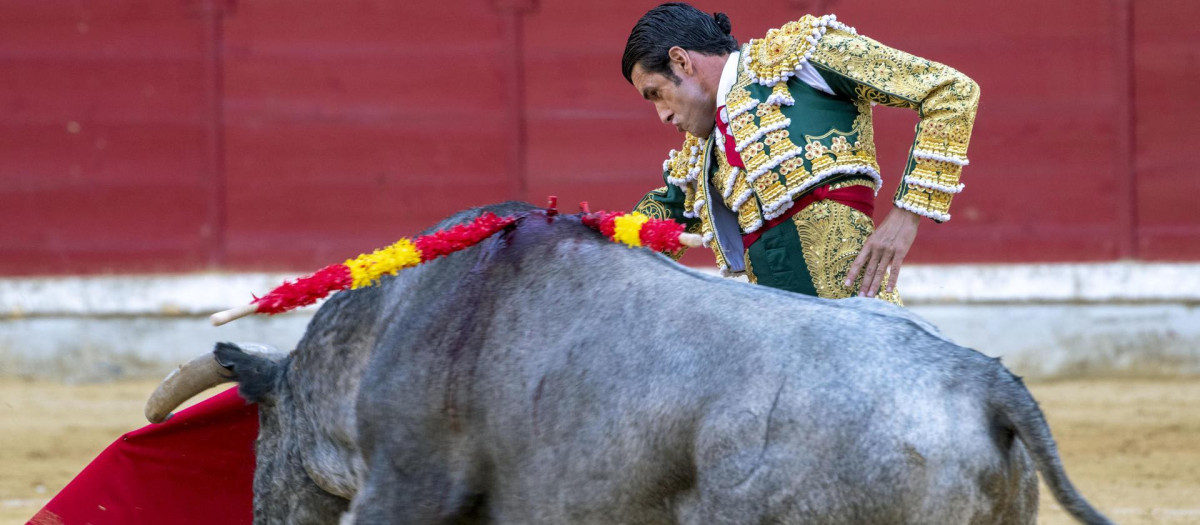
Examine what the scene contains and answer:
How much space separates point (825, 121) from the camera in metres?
2.54

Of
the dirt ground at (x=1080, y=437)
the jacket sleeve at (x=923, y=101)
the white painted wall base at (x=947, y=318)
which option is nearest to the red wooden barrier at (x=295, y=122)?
the white painted wall base at (x=947, y=318)

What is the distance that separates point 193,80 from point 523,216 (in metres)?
5.91

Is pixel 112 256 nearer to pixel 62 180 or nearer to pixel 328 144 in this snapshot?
pixel 62 180

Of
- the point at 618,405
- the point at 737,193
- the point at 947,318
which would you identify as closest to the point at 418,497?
the point at 618,405

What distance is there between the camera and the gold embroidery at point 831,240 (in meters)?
2.53

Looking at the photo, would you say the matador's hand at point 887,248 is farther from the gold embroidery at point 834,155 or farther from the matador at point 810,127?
the gold embroidery at point 834,155

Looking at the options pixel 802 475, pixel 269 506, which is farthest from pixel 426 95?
pixel 802 475

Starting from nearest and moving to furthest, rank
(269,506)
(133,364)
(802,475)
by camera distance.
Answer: (802,475), (269,506), (133,364)

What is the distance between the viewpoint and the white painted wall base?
278 inches

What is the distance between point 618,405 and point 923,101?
866 millimetres

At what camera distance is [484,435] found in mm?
2127

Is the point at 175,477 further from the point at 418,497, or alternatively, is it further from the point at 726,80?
the point at 726,80

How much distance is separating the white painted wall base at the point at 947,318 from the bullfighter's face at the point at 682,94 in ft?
15.4

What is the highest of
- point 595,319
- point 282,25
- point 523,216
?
point 282,25
